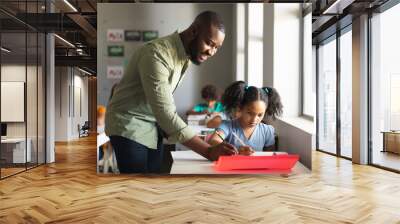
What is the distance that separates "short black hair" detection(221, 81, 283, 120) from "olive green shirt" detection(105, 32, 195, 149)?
1.09 m

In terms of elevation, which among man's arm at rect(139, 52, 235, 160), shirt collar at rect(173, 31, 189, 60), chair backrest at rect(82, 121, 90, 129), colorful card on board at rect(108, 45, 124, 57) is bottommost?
chair backrest at rect(82, 121, 90, 129)

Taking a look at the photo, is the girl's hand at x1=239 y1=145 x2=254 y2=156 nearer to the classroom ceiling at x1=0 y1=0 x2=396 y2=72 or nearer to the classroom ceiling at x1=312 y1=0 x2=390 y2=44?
the classroom ceiling at x1=0 y1=0 x2=396 y2=72

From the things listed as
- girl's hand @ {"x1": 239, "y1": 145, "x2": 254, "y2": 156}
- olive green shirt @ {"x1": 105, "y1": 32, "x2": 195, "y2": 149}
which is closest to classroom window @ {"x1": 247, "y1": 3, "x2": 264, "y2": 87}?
girl's hand @ {"x1": 239, "y1": 145, "x2": 254, "y2": 156}

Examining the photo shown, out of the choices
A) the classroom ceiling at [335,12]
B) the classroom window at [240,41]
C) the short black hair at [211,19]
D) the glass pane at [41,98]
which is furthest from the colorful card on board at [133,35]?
the glass pane at [41,98]

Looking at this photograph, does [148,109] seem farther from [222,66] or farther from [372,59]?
[372,59]

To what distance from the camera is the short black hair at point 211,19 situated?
365 cm

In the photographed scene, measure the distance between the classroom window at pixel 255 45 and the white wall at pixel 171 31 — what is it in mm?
220

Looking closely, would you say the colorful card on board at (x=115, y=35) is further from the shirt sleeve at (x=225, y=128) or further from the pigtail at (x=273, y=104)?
the pigtail at (x=273, y=104)

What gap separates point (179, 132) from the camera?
2.25 m

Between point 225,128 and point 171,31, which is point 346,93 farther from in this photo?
point 171,31

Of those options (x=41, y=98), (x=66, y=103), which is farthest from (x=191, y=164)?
(x=66, y=103)

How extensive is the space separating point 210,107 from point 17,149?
350cm

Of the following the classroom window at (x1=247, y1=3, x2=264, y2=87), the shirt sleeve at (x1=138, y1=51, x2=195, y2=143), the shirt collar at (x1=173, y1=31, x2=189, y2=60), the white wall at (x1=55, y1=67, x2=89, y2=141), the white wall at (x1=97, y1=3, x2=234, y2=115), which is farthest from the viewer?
the white wall at (x1=55, y1=67, x2=89, y2=141)

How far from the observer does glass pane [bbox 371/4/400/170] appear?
6137 mm
